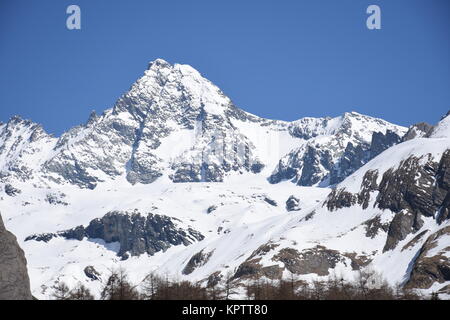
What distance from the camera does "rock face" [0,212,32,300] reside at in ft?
319

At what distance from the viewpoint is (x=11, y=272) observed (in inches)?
3895

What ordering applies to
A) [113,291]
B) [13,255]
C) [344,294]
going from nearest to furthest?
[13,255]
[113,291]
[344,294]

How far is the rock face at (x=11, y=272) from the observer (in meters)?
97.3
